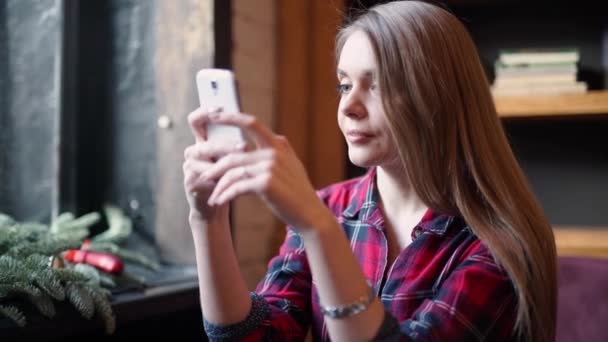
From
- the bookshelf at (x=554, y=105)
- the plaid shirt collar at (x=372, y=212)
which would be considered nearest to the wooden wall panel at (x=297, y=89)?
the bookshelf at (x=554, y=105)

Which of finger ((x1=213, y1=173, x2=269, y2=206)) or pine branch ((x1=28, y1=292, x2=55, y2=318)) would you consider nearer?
finger ((x1=213, y1=173, x2=269, y2=206))

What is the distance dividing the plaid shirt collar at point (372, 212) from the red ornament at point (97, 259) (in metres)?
0.45

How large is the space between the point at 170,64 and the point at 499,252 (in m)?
0.92

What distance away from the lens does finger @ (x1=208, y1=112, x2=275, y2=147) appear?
2.42 feet

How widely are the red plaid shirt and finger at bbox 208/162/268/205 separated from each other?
24 centimetres

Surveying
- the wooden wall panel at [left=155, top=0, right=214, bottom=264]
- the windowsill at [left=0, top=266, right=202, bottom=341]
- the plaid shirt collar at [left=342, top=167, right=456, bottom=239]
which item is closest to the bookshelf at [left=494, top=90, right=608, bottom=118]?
the plaid shirt collar at [left=342, top=167, right=456, bottom=239]

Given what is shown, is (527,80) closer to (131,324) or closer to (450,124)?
(450,124)

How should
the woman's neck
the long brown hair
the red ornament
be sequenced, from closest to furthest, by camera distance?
the long brown hair
the woman's neck
the red ornament

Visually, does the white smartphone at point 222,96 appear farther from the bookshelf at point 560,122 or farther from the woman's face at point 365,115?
the bookshelf at point 560,122

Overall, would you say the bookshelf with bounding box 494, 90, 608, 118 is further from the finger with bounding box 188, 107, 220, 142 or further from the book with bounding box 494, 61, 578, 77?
the finger with bounding box 188, 107, 220, 142

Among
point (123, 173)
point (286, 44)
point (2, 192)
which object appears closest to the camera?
point (2, 192)

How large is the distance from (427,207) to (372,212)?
0.10m

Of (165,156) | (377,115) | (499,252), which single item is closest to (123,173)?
(165,156)

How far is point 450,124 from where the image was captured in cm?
98
